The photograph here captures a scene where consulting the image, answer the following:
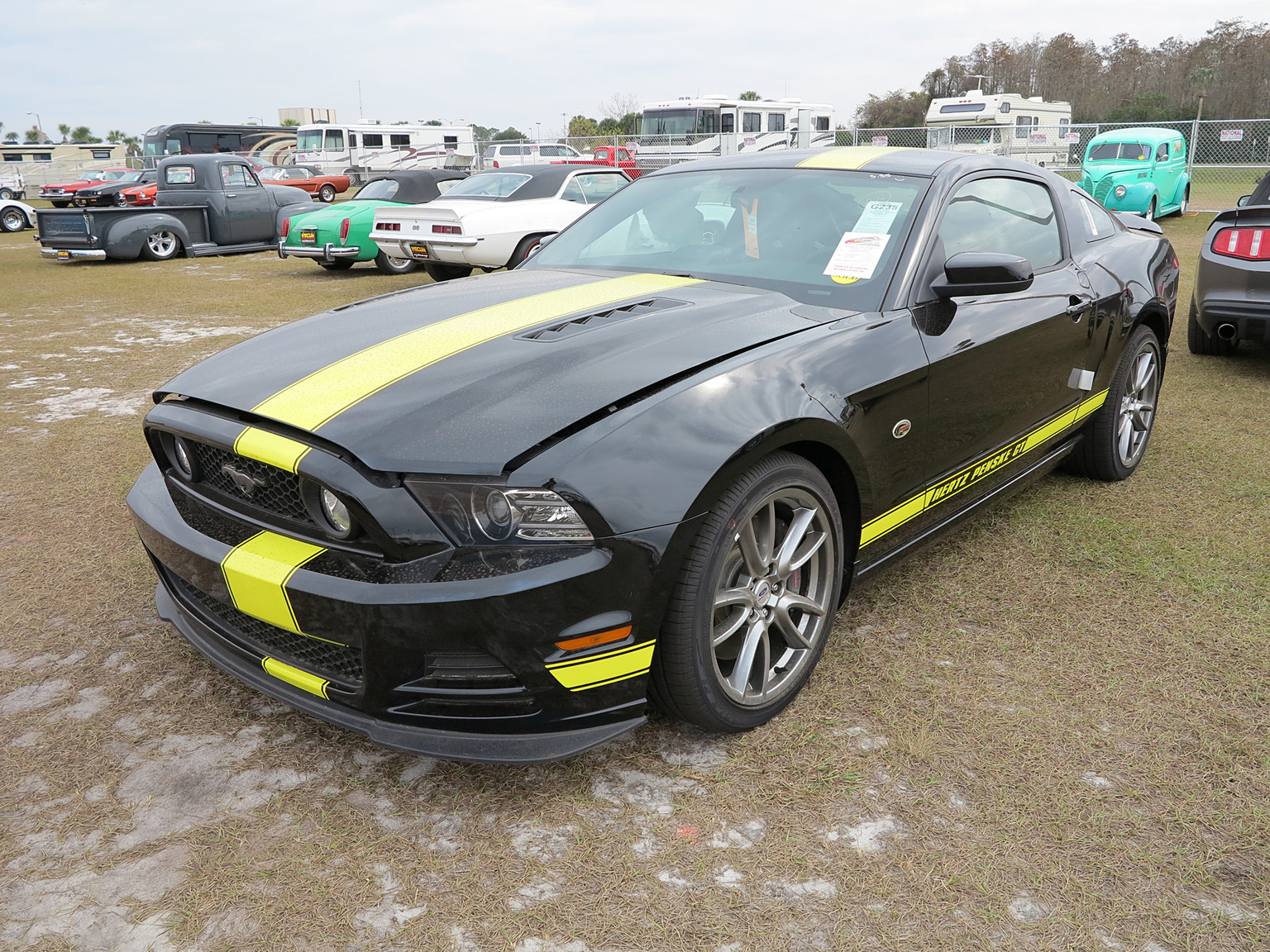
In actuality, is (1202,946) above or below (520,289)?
below

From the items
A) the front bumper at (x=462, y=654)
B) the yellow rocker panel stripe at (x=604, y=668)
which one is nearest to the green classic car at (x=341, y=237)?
the front bumper at (x=462, y=654)

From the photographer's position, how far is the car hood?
202cm

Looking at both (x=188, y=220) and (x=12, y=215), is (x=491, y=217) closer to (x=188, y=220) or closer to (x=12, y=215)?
(x=188, y=220)

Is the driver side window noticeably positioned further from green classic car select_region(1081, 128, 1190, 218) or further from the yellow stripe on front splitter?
green classic car select_region(1081, 128, 1190, 218)

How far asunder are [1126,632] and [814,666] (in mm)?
1052

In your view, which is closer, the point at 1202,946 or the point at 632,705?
the point at 1202,946

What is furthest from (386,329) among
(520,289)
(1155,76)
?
(1155,76)

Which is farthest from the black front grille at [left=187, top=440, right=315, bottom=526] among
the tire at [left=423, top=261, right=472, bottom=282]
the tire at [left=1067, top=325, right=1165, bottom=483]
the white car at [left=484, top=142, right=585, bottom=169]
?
the white car at [left=484, top=142, right=585, bottom=169]

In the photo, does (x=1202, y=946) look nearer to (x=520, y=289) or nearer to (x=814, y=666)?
(x=814, y=666)

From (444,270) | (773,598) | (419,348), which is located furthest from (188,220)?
(773,598)

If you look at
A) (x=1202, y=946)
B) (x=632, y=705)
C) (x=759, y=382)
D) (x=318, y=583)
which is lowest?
(x=1202, y=946)

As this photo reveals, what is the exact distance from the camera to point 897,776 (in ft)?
7.36

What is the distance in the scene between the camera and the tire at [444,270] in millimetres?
11348

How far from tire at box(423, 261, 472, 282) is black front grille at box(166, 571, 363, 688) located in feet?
30.5
